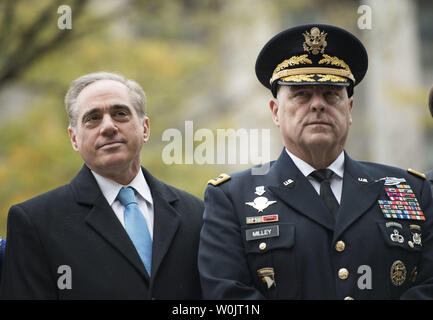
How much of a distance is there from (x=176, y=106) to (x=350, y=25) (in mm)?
4979

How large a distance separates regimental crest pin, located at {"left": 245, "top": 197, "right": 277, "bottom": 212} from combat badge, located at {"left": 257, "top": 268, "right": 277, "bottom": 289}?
35 cm

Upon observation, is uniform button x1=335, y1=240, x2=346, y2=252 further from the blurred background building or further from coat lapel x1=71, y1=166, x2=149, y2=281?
the blurred background building

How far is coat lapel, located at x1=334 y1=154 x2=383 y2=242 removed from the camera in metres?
3.80

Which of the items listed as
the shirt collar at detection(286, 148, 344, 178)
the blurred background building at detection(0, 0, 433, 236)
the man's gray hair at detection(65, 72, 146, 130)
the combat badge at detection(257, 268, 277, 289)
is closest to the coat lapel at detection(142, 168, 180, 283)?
the man's gray hair at detection(65, 72, 146, 130)

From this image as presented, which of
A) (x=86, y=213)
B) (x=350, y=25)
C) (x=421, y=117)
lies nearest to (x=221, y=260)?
(x=86, y=213)

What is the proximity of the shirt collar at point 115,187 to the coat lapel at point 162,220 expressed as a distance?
49 millimetres

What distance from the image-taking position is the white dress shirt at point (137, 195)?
13.3 ft

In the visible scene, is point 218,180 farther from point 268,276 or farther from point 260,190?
point 268,276

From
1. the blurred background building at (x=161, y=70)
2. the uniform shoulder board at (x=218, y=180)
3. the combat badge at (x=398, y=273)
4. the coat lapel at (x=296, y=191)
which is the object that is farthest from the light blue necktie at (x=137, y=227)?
the blurred background building at (x=161, y=70)

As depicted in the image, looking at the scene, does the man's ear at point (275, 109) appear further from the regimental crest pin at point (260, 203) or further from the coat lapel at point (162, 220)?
the coat lapel at point (162, 220)

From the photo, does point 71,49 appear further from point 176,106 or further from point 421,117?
point 421,117

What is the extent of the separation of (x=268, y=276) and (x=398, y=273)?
26.2 inches

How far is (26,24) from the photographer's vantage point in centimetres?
861

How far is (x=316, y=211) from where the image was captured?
3830mm
